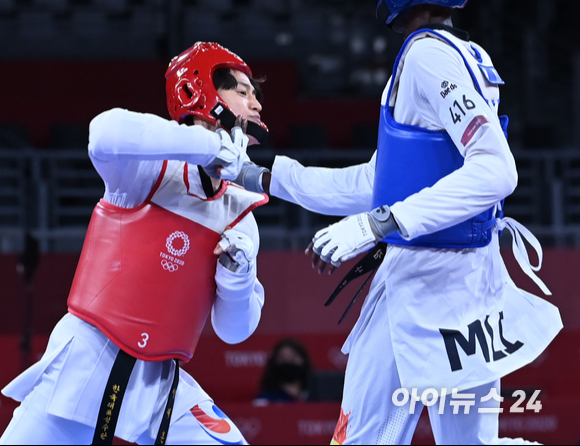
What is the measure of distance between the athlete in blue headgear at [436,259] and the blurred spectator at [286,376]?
3.04m

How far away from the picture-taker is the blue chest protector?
2.65 metres

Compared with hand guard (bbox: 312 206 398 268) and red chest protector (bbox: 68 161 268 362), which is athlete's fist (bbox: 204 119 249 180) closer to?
red chest protector (bbox: 68 161 268 362)

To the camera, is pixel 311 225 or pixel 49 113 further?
pixel 49 113

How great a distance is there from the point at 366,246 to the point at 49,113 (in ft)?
27.9

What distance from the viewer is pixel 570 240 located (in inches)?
374

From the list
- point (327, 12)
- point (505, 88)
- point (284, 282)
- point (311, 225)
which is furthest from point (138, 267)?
point (505, 88)

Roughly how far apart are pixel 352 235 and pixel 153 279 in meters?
0.73

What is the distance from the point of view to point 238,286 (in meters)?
2.84

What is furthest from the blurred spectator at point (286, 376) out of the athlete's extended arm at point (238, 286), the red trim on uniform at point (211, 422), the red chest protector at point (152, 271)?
the red chest protector at point (152, 271)

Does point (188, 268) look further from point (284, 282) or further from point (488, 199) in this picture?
point (284, 282)

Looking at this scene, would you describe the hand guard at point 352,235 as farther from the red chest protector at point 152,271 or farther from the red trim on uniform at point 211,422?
the red trim on uniform at point 211,422

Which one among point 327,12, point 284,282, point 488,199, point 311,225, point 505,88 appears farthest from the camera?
point 505,88

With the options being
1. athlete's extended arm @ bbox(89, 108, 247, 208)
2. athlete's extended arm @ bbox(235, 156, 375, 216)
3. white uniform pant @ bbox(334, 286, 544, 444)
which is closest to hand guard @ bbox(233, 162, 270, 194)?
athlete's extended arm @ bbox(235, 156, 375, 216)

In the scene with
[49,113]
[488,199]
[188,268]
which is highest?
[49,113]
